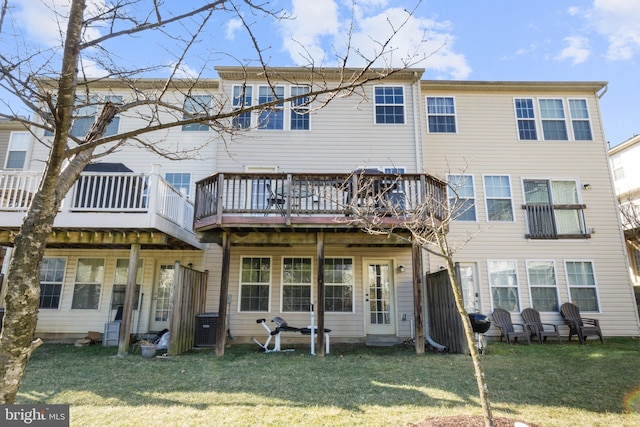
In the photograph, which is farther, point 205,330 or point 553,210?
point 553,210

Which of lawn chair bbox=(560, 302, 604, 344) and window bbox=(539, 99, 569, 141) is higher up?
window bbox=(539, 99, 569, 141)

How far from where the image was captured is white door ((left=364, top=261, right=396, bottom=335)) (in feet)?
30.9

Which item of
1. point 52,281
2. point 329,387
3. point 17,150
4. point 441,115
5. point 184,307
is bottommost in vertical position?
point 329,387

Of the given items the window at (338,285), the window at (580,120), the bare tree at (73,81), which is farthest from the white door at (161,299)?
the window at (580,120)

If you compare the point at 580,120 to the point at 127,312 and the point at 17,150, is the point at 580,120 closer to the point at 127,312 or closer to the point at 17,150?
the point at 127,312

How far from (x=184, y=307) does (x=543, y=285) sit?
30.5 feet

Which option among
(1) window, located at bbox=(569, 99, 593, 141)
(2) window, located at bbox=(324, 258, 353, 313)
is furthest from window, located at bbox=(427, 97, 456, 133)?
(2) window, located at bbox=(324, 258, 353, 313)

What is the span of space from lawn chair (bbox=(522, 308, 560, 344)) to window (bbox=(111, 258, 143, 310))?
10326mm

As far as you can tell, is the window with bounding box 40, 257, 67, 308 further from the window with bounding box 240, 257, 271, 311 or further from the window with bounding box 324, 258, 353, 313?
the window with bounding box 324, 258, 353, 313

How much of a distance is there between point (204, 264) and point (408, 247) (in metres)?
5.54

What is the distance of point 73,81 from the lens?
223 cm

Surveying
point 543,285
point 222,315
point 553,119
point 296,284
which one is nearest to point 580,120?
A: point 553,119

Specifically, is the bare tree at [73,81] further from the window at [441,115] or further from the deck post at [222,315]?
the window at [441,115]

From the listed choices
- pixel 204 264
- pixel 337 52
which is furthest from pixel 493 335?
pixel 337 52
